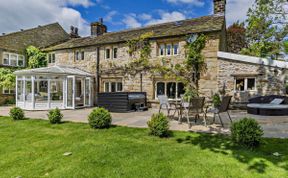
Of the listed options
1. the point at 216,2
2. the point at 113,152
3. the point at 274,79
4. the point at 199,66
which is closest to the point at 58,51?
the point at 199,66

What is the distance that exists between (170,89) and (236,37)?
60.4 feet

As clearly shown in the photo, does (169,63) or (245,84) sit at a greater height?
(169,63)

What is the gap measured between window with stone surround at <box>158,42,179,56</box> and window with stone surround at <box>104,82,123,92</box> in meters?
4.53

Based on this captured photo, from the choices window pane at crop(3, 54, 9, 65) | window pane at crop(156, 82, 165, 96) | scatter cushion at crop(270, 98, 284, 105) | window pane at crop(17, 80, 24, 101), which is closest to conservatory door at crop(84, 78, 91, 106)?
window pane at crop(17, 80, 24, 101)

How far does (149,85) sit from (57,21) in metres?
19.7

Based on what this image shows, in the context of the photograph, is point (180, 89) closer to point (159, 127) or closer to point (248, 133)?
point (159, 127)

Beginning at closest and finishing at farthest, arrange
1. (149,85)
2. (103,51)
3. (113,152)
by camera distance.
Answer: (113,152) → (149,85) → (103,51)

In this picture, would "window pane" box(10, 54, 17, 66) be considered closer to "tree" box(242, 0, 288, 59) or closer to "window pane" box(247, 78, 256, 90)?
"window pane" box(247, 78, 256, 90)

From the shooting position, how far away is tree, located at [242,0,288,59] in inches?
553

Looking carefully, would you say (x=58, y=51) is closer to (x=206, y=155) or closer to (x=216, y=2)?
(x=216, y=2)

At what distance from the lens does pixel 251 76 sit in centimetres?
1187

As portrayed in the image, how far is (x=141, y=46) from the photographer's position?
15.2 metres

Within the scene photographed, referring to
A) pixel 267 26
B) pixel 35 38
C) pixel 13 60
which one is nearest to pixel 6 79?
pixel 13 60

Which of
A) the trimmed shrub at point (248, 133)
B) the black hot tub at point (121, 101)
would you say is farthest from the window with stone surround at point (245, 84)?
the trimmed shrub at point (248, 133)
